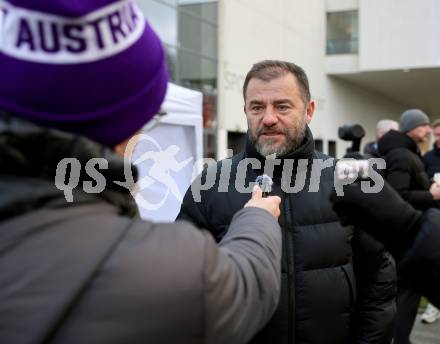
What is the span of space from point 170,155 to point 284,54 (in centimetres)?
1398

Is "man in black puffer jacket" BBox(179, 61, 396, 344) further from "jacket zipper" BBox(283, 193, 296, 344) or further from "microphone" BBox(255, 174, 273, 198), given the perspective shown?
"microphone" BBox(255, 174, 273, 198)

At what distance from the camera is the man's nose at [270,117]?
234 centimetres

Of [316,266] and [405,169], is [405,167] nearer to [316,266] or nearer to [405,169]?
[405,169]

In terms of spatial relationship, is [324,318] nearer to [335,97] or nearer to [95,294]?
[95,294]

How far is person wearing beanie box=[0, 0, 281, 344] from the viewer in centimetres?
84

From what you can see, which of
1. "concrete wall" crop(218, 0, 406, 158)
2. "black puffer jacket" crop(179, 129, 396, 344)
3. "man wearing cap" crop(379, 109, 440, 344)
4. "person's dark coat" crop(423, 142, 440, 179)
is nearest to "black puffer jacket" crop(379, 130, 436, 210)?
"man wearing cap" crop(379, 109, 440, 344)

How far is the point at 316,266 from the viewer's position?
2.09 metres

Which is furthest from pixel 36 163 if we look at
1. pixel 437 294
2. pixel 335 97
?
pixel 335 97

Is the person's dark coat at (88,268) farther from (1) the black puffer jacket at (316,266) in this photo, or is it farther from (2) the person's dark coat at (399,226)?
(1) the black puffer jacket at (316,266)

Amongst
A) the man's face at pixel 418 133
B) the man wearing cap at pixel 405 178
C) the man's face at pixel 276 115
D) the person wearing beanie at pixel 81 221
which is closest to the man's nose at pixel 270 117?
the man's face at pixel 276 115

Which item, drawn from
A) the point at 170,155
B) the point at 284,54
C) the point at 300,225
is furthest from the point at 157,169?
the point at 284,54

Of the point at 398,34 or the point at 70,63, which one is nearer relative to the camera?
the point at 70,63

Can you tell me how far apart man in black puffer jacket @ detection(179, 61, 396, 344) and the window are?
20567 millimetres

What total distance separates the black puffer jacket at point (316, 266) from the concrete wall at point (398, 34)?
20259 mm
